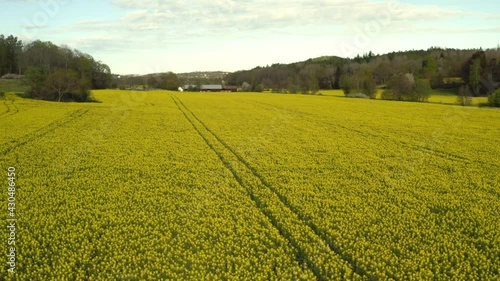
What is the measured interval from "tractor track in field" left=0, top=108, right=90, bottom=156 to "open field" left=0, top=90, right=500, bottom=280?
0.77ft

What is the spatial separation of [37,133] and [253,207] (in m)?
22.0

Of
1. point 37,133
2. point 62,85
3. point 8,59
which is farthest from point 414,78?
point 8,59

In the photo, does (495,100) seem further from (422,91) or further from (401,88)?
(401,88)

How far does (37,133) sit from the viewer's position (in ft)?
92.1

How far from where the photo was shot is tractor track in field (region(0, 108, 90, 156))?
2293 centimetres

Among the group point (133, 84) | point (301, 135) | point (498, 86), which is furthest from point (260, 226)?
point (133, 84)

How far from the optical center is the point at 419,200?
14.4 m

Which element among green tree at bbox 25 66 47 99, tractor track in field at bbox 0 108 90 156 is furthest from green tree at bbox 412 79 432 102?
green tree at bbox 25 66 47 99

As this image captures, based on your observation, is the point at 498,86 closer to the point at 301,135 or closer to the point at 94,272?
the point at 301,135

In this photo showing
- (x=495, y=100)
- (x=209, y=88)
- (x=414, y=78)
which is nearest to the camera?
(x=495, y=100)

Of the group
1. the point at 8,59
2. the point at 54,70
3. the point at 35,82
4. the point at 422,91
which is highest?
the point at 8,59

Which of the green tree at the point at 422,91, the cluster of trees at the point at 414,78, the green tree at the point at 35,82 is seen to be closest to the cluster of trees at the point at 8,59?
the green tree at the point at 35,82

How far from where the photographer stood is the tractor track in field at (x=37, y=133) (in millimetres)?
22928

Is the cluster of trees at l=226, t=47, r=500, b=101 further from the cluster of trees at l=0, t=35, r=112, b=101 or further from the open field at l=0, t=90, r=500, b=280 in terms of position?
the open field at l=0, t=90, r=500, b=280
